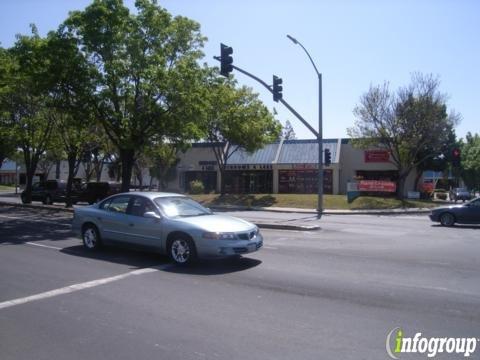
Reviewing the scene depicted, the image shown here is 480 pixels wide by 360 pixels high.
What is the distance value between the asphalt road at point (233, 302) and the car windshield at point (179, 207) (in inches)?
42.3

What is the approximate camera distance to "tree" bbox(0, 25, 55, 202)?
1981 cm

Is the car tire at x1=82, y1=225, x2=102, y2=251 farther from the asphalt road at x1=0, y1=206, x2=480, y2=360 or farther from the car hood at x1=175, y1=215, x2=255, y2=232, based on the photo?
the car hood at x1=175, y1=215, x2=255, y2=232

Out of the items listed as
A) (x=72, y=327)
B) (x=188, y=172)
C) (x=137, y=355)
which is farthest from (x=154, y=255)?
(x=188, y=172)

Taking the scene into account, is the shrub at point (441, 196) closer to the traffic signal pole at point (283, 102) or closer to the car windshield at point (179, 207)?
the traffic signal pole at point (283, 102)

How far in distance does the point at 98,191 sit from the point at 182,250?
2378cm

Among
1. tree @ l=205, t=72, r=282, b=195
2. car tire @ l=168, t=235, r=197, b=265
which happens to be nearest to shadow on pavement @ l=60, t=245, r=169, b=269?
car tire @ l=168, t=235, r=197, b=265

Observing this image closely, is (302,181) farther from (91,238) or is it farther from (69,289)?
(69,289)

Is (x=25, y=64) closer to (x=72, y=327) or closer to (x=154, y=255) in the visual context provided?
(x=154, y=255)

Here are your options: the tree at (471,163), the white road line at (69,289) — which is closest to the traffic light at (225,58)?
the white road line at (69,289)

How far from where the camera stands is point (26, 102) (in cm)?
2780

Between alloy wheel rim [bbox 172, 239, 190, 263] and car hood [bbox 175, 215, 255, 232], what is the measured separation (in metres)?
0.43

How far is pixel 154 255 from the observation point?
10.2m

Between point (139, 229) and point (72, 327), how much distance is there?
4338 mm

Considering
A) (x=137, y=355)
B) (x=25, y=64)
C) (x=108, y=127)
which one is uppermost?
(x=25, y=64)
